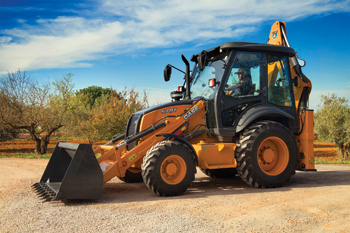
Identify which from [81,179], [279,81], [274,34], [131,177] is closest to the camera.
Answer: [81,179]

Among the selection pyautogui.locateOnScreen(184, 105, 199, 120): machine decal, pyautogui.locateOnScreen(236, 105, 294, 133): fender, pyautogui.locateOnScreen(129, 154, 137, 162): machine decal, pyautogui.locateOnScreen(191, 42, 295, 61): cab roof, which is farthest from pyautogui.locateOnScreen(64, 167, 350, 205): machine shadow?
pyautogui.locateOnScreen(191, 42, 295, 61): cab roof

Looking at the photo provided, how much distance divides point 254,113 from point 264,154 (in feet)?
3.08

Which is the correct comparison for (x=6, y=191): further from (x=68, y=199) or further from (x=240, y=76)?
(x=240, y=76)

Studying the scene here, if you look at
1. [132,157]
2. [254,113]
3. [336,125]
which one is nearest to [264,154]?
[254,113]

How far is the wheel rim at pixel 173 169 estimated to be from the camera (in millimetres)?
5543

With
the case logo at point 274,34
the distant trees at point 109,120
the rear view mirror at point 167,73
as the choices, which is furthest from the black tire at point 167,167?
the distant trees at point 109,120

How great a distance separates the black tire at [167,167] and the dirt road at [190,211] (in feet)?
0.71

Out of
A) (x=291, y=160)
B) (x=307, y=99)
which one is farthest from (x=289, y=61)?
(x=291, y=160)

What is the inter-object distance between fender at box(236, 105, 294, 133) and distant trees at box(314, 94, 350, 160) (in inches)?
673

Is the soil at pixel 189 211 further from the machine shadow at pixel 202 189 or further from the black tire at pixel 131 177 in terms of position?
the black tire at pixel 131 177

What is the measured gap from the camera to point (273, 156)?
649cm

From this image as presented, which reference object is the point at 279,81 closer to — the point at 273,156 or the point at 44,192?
the point at 273,156

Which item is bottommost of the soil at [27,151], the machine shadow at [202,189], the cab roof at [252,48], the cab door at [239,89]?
the soil at [27,151]

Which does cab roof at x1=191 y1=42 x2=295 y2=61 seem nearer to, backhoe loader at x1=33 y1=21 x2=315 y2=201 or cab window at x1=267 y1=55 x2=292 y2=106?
backhoe loader at x1=33 y1=21 x2=315 y2=201
